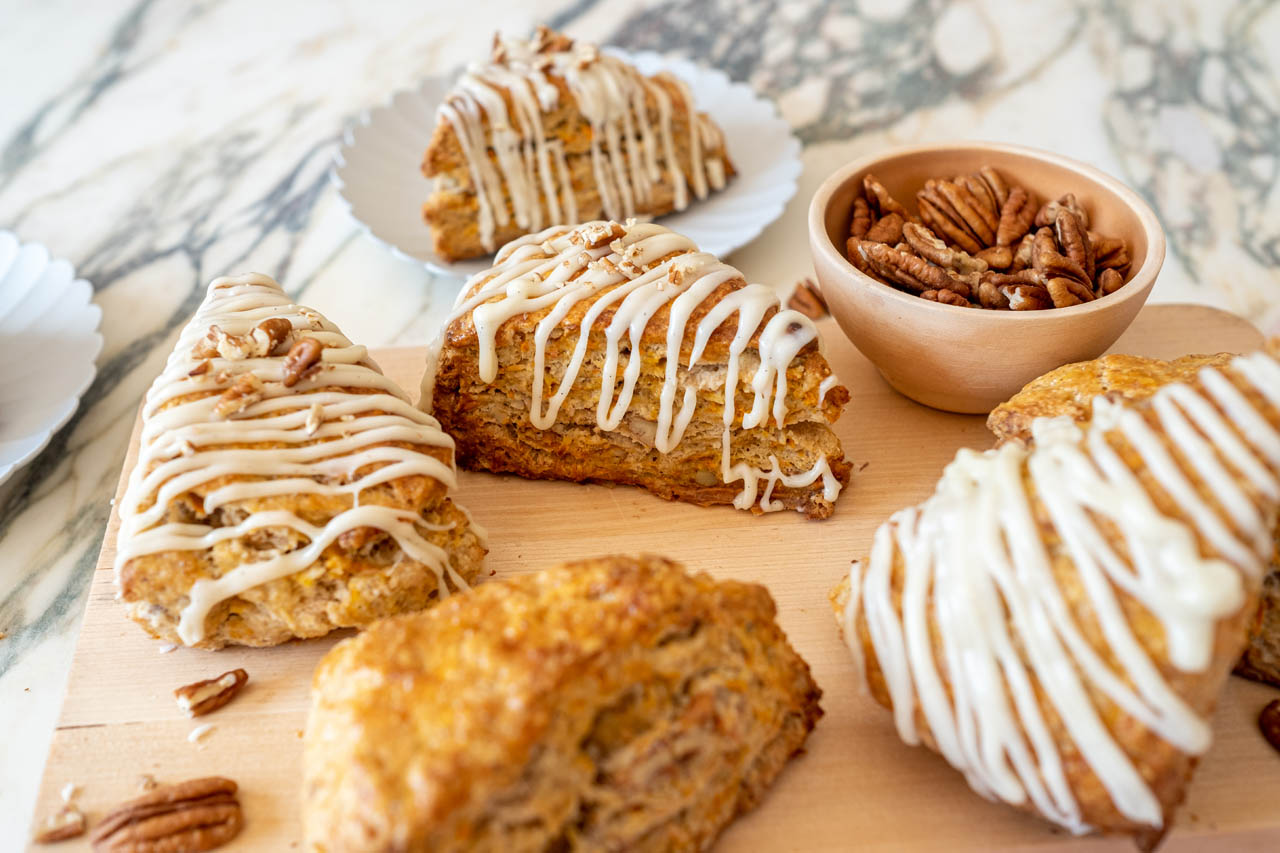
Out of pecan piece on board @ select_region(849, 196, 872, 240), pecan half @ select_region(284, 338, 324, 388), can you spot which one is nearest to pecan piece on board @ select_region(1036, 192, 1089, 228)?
pecan piece on board @ select_region(849, 196, 872, 240)

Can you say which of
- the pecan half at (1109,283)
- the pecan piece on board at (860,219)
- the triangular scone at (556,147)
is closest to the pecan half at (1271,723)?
the pecan half at (1109,283)

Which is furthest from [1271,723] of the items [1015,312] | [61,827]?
[61,827]

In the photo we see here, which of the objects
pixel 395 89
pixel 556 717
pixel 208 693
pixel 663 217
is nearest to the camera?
pixel 556 717

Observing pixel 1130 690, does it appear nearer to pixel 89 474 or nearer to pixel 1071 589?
pixel 1071 589

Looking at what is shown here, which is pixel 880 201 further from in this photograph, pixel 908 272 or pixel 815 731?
pixel 815 731

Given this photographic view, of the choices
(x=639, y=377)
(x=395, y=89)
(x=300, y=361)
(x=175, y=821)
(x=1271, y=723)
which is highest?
(x=300, y=361)

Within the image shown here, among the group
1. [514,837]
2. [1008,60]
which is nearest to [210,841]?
[514,837]

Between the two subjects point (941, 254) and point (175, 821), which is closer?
point (175, 821)
